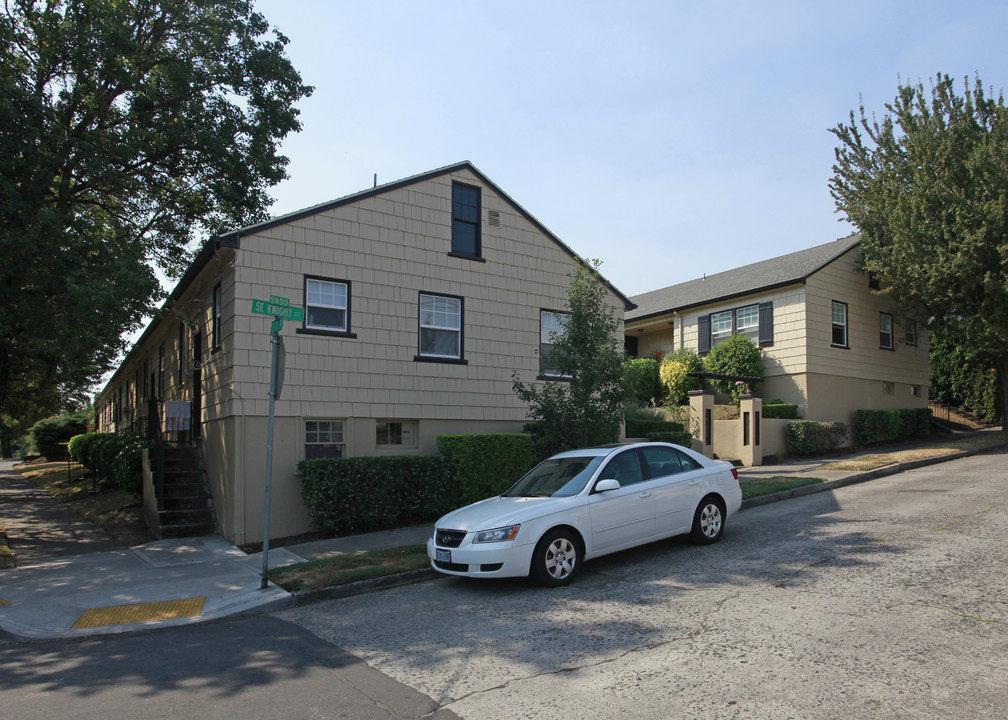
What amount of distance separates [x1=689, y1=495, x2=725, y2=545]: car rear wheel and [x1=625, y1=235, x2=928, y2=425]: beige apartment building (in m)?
13.4

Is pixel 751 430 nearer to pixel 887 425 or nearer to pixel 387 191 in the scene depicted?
pixel 887 425

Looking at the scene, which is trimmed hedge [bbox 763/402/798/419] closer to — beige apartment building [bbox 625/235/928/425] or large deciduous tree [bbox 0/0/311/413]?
beige apartment building [bbox 625/235/928/425]

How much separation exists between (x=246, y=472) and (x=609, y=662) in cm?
812

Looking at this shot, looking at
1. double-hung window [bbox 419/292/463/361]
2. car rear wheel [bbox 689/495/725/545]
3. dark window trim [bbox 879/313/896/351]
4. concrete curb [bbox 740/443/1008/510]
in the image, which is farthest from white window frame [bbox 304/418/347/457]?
dark window trim [bbox 879/313/896/351]

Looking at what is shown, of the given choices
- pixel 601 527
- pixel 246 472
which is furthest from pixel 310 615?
pixel 246 472

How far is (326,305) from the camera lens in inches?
500

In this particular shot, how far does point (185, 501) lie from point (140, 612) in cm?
547

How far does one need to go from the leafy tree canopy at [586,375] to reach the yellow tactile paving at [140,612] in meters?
6.42

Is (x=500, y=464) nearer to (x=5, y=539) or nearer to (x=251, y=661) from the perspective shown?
(x=251, y=661)

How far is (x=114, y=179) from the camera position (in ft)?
46.4

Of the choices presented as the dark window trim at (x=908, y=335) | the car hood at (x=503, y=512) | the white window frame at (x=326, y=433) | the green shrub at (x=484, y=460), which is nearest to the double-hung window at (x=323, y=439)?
the white window frame at (x=326, y=433)

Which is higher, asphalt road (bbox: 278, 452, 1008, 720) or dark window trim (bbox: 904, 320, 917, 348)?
dark window trim (bbox: 904, 320, 917, 348)

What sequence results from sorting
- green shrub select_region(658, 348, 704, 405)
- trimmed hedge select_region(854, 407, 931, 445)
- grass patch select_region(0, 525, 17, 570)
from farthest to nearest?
green shrub select_region(658, 348, 704, 405) → trimmed hedge select_region(854, 407, 931, 445) → grass patch select_region(0, 525, 17, 570)

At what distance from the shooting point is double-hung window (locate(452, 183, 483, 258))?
14656 millimetres
